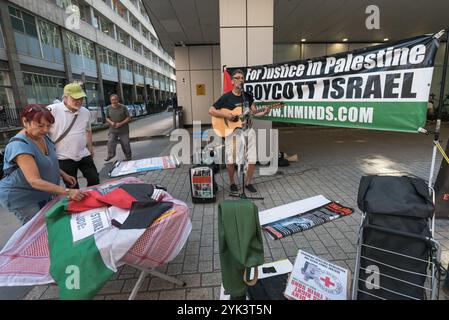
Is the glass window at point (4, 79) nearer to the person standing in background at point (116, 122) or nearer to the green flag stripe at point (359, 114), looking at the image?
→ the person standing in background at point (116, 122)

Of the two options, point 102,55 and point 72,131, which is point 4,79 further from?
point 72,131

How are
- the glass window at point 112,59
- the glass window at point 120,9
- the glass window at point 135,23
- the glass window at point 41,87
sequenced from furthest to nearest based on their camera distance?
1. the glass window at point 135,23
2. the glass window at point 120,9
3. the glass window at point 112,59
4. the glass window at point 41,87

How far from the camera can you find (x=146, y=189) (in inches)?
83.4

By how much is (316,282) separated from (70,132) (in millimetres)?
2988

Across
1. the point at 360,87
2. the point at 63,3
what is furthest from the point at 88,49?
the point at 360,87

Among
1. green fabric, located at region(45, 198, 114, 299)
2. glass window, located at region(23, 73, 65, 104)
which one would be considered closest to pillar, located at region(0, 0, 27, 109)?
glass window, located at region(23, 73, 65, 104)

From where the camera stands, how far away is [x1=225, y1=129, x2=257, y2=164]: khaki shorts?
158 inches

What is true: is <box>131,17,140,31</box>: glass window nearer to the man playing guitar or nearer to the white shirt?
the man playing guitar

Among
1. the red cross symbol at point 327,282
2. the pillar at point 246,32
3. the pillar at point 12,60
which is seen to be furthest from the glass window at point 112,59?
the red cross symbol at point 327,282

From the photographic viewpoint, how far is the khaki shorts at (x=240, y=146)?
158 inches

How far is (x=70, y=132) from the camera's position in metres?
2.93

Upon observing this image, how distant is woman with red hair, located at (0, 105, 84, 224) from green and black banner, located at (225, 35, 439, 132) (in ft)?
10.8

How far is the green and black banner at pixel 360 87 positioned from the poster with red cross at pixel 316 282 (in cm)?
184
